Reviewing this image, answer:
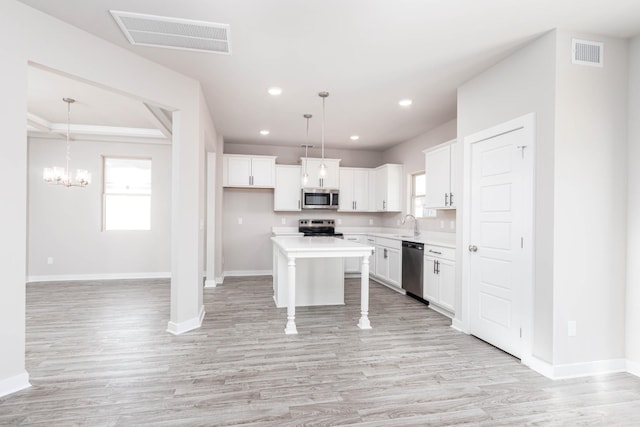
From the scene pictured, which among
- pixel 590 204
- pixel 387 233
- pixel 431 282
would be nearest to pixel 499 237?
pixel 590 204

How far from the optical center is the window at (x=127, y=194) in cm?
605

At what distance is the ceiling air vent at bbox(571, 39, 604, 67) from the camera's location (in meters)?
2.54

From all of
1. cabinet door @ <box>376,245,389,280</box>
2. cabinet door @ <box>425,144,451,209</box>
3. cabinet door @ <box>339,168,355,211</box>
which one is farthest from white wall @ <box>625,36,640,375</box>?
cabinet door @ <box>339,168,355,211</box>

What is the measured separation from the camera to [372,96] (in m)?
3.98

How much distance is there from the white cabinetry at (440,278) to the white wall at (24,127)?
297cm

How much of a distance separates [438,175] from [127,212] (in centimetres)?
563

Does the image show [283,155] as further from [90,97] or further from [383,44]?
[383,44]

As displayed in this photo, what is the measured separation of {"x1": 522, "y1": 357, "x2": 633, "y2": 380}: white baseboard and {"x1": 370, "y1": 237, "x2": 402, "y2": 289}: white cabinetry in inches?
102

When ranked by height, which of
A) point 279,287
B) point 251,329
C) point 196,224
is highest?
point 196,224

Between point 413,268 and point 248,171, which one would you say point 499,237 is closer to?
point 413,268

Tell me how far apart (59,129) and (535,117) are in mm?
6767

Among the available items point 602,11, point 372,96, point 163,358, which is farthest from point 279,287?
point 602,11

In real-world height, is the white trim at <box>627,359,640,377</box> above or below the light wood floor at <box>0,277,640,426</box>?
above

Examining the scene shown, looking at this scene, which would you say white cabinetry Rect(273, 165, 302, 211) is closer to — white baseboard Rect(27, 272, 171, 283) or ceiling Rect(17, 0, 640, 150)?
ceiling Rect(17, 0, 640, 150)
